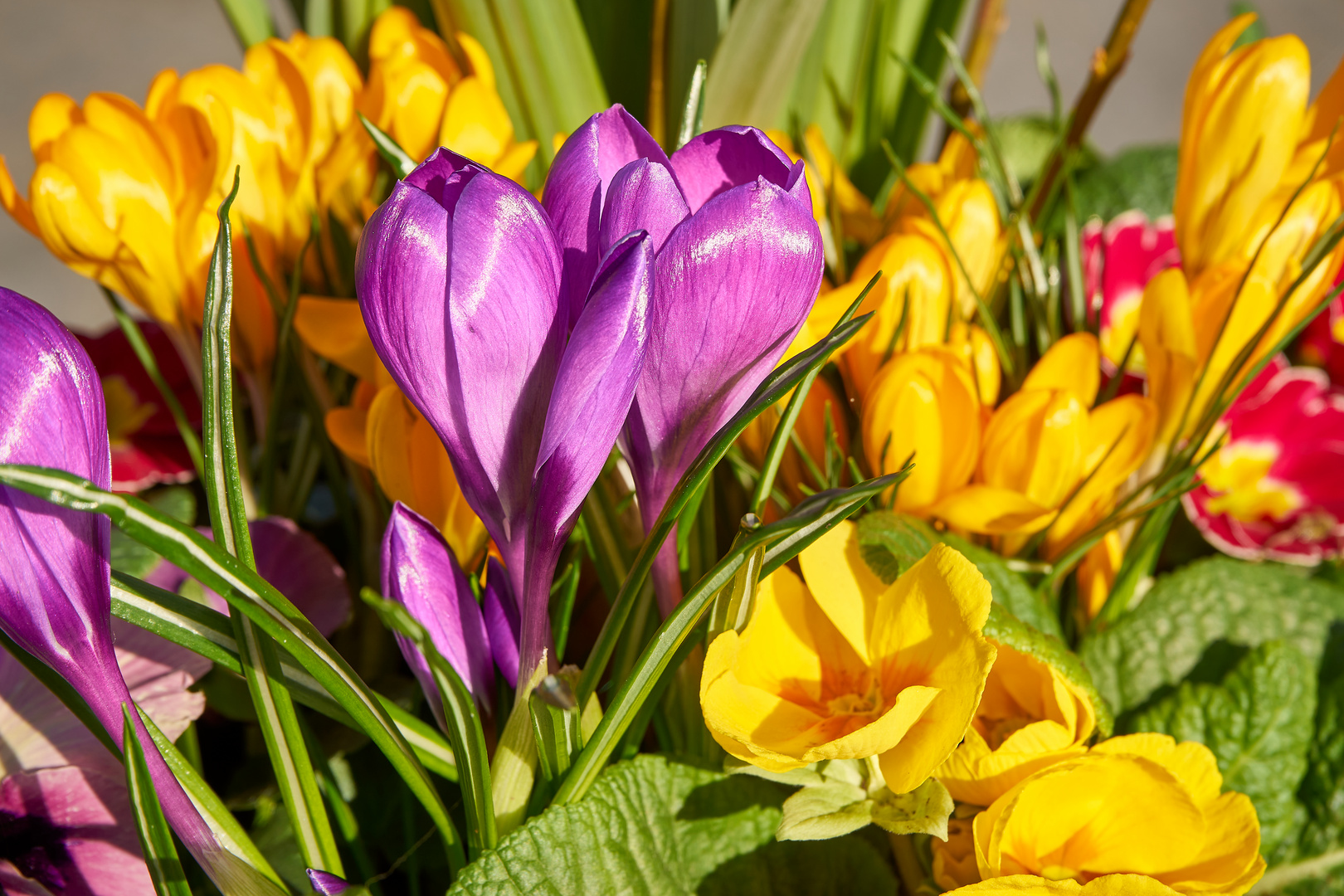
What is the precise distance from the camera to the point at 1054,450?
37cm

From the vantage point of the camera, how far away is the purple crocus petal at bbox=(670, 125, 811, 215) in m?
0.26

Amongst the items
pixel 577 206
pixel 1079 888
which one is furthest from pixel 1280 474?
pixel 577 206

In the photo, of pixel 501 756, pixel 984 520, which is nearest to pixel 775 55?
pixel 984 520

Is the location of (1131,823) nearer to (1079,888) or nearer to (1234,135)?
(1079,888)

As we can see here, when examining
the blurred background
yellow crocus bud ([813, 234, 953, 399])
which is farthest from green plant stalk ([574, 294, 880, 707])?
the blurred background

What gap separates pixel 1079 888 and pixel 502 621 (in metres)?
0.18

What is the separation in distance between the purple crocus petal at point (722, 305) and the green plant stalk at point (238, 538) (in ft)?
0.35

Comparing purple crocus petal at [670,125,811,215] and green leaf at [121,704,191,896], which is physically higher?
purple crocus petal at [670,125,811,215]

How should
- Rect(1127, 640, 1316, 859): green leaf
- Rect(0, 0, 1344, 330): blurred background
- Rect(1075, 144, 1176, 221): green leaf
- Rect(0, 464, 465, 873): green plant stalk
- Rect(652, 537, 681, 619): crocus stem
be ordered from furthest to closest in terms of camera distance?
Rect(0, 0, 1344, 330): blurred background → Rect(1075, 144, 1176, 221): green leaf → Rect(1127, 640, 1316, 859): green leaf → Rect(652, 537, 681, 619): crocus stem → Rect(0, 464, 465, 873): green plant stalk

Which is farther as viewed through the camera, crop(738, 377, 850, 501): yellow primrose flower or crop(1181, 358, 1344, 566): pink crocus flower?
crop(1181, 358, 1344, 566): pink crocus flower

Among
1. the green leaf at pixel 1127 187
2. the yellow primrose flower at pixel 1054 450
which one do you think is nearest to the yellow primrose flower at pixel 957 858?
the yellow primrose flower at pixel 1054 450

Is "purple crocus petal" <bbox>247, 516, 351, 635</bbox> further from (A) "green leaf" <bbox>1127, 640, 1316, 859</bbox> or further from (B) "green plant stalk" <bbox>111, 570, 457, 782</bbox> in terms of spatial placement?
(A) "green leaf" <bbox>1127, 640, 1316, 859</bbox>

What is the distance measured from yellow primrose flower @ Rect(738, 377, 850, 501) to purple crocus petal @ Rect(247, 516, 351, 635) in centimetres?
19

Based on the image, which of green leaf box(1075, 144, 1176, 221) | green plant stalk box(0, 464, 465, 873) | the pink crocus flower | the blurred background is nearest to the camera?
green plant stalk box(0, 464, 465, 873)
